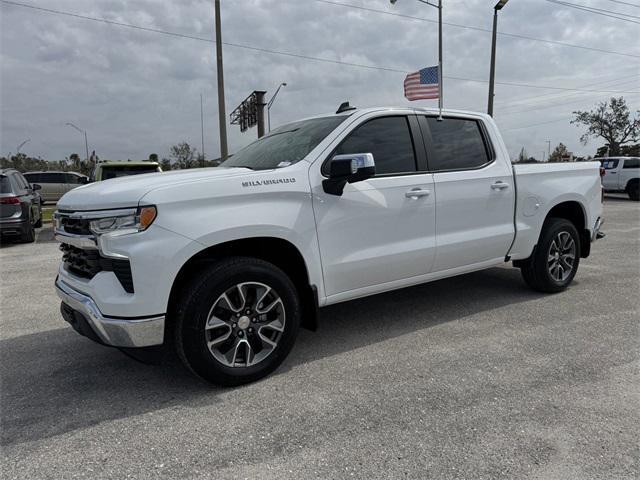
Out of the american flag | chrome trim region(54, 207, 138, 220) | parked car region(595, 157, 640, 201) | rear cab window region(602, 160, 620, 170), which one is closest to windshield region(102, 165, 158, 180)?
the american flag


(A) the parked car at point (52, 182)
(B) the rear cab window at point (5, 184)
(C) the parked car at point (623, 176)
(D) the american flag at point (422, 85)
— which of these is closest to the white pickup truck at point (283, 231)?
(D) the american flag at point (422, 85)

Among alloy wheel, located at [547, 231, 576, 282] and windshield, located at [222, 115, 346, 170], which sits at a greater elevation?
windshield, located at [222, 115, 346, 170]

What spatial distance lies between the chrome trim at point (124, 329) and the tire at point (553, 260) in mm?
3950

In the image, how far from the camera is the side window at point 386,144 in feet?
12.6

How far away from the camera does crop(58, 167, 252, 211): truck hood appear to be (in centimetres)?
292

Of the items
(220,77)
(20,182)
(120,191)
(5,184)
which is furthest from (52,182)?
(120,191)

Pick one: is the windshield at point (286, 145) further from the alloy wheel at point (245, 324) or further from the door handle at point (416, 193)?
the alloy wheel at point (245, 324)

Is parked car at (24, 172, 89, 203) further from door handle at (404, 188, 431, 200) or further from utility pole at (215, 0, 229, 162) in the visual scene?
door handle at (404, 188, 431, 200)

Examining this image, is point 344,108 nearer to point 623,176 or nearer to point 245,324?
point 245,324

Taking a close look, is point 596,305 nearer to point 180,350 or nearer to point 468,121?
point 468,121

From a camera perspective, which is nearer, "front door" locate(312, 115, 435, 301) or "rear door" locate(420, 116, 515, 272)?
"front door" locate(312, 115, 435, 301)

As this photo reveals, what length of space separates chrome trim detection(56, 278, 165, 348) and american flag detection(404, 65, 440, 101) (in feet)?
24.9

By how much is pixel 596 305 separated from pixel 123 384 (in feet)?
14.7

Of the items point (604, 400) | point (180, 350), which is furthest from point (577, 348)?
point (180, 350)
